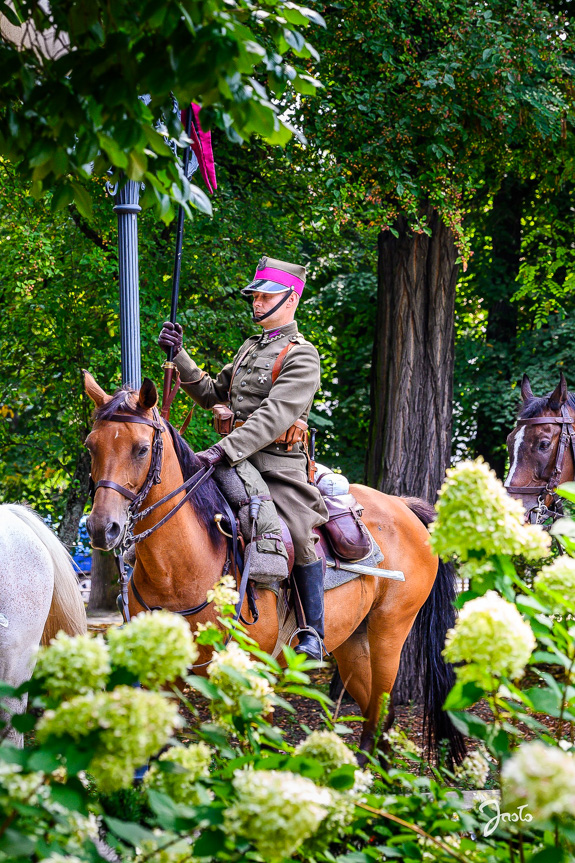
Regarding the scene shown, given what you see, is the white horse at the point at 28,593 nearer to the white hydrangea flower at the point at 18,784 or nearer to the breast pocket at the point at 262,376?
the breast pocket at the point at 262,376

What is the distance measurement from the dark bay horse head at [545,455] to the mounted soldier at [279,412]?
172 cm

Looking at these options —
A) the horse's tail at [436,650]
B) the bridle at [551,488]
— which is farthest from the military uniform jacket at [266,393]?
the bridle at [551,488]

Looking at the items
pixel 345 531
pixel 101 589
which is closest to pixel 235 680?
pixel 345 531

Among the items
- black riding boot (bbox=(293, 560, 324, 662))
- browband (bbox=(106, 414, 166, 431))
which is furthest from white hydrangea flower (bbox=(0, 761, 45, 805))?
black riding boot (bbox=(293, 560, 324, 662))

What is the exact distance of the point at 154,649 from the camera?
1421 millimetres

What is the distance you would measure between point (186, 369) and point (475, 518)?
3.68 m

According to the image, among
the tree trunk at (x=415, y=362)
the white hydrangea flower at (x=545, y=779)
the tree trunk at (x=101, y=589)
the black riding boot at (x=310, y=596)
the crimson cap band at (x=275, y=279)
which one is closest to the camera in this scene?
the white hydrangea flower at (x=545, y=779)

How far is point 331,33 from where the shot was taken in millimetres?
7766

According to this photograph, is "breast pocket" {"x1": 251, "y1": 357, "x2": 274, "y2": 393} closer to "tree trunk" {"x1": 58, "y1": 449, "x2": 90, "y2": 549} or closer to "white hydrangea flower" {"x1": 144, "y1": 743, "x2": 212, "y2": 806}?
"white hydrangea flower" {"x1": 144, "y1": 743, "x2": 212, "y2": 806}

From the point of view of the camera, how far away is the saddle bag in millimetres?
5102

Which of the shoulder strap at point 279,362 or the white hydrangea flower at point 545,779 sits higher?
the shoulder strap at point 279,362

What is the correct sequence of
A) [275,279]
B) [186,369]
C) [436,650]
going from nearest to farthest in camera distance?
[275,279], [186,369], [436,650]

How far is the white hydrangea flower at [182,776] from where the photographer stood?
1579 millimetres
